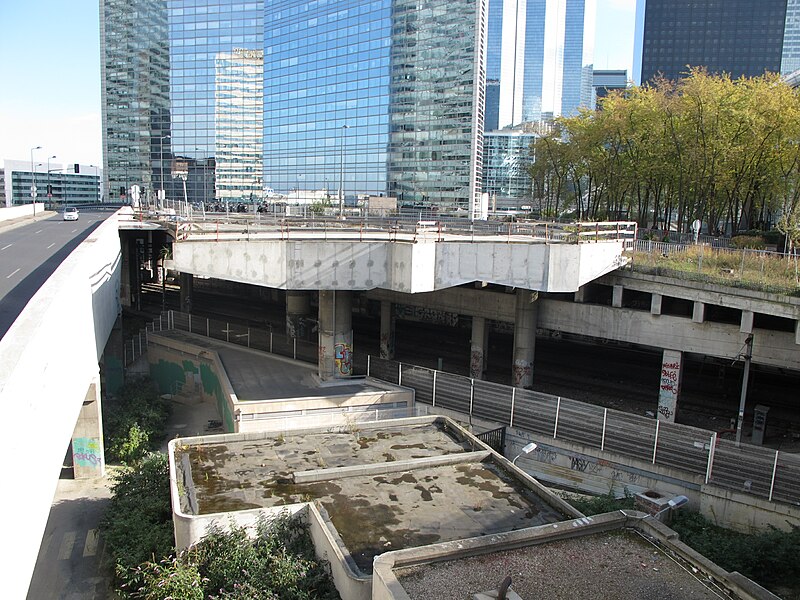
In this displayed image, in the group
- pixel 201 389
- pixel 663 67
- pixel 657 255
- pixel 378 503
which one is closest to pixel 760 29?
pixel 663 67

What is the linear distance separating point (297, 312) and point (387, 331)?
7.53 m

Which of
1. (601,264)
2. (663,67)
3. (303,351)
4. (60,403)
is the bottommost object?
(303,351)

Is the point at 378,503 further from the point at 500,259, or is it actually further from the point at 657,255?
the point at 657,255

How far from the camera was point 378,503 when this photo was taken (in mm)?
15859

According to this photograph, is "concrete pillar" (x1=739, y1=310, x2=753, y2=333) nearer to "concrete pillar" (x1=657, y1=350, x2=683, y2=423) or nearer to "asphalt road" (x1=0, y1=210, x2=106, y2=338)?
"concrete pillar" (x1=657, y1=350, x2=683, y2=423)

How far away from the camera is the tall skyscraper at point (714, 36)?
187m

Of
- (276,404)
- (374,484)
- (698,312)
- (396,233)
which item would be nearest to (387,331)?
(396,233)

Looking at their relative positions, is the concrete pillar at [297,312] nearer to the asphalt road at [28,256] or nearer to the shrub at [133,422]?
the shrub at [133,422]

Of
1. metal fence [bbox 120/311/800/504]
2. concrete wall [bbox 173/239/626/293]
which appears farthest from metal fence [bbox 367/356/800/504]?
concrete wall [bbox 173/239/626/293]

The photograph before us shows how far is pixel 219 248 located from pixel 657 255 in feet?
70.6

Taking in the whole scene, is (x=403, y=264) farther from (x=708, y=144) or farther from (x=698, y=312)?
(x=708, y=144)

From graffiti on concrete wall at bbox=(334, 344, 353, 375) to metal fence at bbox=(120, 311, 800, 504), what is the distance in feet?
2.68

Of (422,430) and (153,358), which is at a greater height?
(422,430)

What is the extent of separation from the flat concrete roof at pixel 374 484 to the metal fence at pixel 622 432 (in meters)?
6.30
